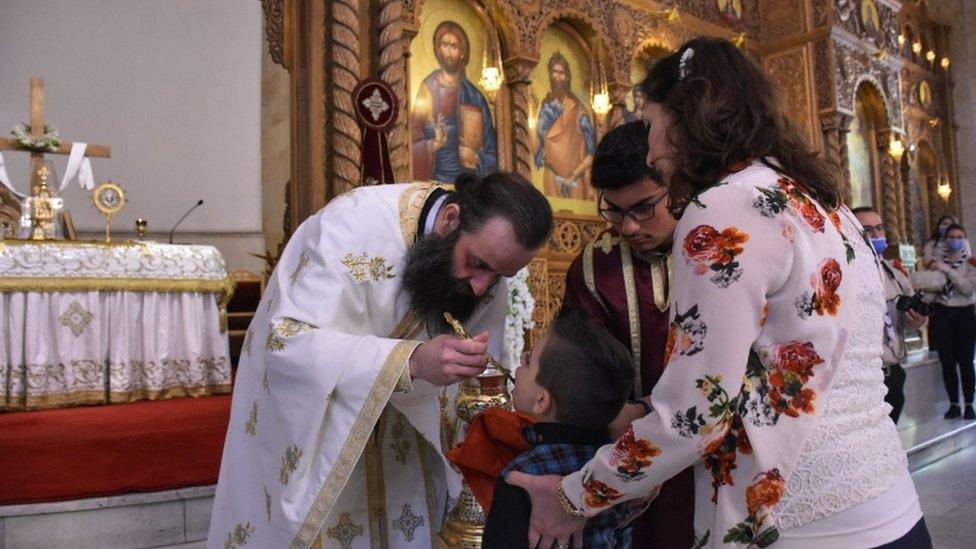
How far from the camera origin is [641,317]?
1.95 metres

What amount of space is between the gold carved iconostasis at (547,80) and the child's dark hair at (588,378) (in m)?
3.56

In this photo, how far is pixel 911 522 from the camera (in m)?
1.27

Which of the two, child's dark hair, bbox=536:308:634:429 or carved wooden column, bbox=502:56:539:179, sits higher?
carved wooden column, bbox=502:56:539:179

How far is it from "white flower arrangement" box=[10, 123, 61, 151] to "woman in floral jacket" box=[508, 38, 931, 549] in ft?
16.1

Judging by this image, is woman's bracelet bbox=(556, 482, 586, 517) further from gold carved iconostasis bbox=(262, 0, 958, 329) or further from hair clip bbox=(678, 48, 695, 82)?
gold carved iconostasis bbox=(262, 0, 958, 329)

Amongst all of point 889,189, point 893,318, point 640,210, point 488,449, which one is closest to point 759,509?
point 488,449

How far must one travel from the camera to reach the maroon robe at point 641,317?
1.78 meters

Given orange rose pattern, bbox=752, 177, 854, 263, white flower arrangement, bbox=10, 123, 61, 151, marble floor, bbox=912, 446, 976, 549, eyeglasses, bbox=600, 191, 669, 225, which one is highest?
white flower arrangement, bbox=10, 123, 61, 151

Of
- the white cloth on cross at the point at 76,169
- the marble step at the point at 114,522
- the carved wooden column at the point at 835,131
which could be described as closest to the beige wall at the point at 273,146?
the white cloth on cross at the point at 76,169

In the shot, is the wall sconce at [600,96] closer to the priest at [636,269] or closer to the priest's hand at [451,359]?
the priest at [636,269]

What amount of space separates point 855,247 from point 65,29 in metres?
9.26

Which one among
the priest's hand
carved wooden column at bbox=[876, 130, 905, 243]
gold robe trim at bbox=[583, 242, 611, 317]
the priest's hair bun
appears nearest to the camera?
the priest's hand

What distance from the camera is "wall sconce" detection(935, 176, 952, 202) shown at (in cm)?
1414

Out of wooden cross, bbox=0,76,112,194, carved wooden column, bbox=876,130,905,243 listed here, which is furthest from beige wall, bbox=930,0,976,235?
wooden cross, bbox=0,76,112,194
